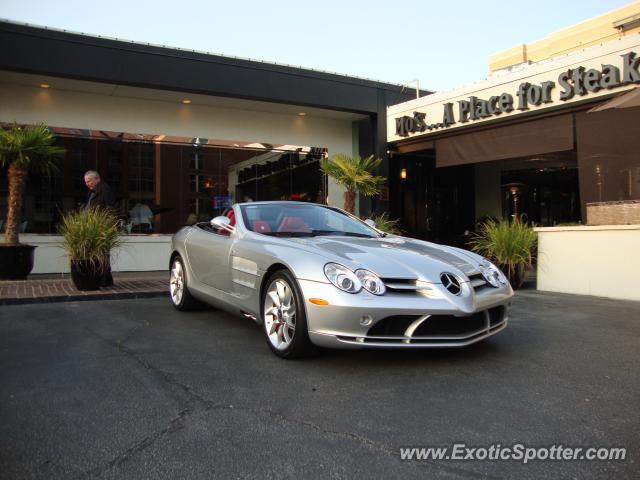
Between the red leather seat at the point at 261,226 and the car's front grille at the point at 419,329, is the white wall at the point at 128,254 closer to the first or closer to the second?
the red leather seat at the point at 261,226

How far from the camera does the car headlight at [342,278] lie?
12.3 feet

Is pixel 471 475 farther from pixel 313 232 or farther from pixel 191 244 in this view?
pixel 191 244

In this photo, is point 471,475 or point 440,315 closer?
point 471,475

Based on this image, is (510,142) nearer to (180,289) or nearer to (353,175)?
(353,175)

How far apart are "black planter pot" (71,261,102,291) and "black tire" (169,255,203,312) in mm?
1902

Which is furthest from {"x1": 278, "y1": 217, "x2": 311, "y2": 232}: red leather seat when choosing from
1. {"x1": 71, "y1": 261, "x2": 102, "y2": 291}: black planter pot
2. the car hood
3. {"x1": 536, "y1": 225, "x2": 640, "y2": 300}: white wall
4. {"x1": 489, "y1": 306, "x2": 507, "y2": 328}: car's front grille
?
{"x1": 536, "y1": 225, "x2": 640, "y2": 300}: white wall

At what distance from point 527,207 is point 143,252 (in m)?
11.1

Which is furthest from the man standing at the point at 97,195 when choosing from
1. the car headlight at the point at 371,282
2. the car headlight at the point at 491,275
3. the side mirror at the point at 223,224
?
the car headlight at the point at 491,275

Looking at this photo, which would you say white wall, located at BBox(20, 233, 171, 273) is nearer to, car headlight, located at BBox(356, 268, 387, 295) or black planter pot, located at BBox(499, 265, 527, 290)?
black planter pot, located at BBox(499, 265, 527, 290)

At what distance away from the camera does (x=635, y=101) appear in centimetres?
705

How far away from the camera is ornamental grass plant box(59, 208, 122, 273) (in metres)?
7.69

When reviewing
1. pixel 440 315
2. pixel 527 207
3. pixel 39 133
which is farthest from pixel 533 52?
pixel 440 315

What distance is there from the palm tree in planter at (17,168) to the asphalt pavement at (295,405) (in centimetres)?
426

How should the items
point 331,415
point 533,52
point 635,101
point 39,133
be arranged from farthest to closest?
point 533,52
point 39,133
point 635,101
point 331,415
